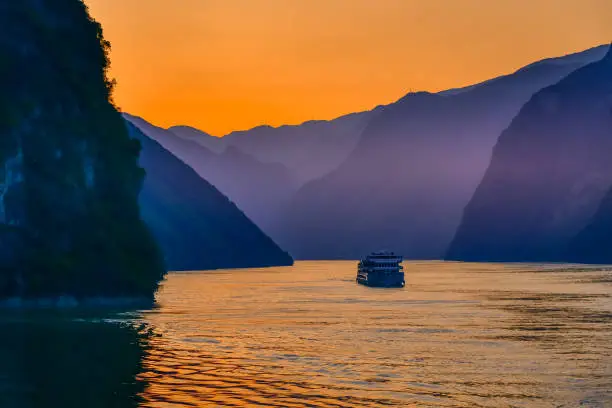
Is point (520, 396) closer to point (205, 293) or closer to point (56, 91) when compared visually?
point (56, 91)

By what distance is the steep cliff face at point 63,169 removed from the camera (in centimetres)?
9881

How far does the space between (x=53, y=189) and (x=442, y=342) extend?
51.7m

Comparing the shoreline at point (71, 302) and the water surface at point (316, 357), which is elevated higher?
the shoreline at point (71, 302)

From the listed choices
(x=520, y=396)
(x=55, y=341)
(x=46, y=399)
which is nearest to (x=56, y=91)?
(x=55, y=341)

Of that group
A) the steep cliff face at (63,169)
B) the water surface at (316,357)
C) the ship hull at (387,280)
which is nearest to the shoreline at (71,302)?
the steep cliff face at (63,169)

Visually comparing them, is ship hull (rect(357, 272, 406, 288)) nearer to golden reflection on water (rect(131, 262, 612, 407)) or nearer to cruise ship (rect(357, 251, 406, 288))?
cruise ship (rect(357, 251, 406, 288))

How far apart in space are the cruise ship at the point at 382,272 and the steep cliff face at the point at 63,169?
187ft

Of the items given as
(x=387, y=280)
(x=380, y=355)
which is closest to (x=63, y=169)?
(x=380, y=355)

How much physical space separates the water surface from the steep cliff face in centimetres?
937

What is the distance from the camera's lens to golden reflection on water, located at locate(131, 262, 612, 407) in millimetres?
43156

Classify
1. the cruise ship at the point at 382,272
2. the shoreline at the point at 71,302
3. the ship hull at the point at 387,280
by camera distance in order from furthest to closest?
the cruise ship at the point at 382,272
the ship hull at the point at 387,280
the shoreline at the point at 71,302

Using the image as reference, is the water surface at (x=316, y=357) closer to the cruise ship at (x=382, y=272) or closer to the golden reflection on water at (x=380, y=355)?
the golden reflection on water at (x=380, y=355)

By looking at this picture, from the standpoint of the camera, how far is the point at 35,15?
354 ft

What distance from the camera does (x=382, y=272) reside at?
16325cm
